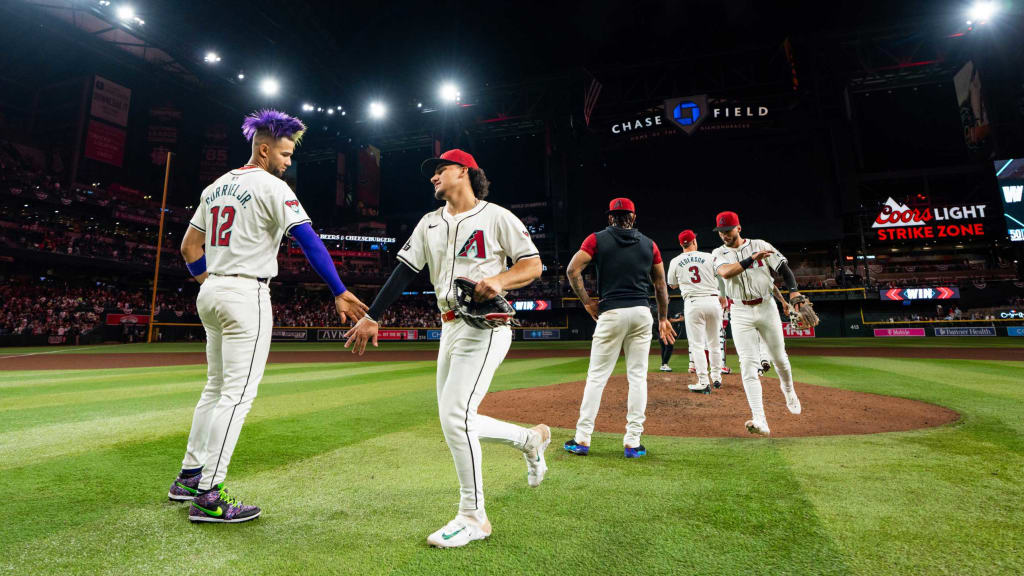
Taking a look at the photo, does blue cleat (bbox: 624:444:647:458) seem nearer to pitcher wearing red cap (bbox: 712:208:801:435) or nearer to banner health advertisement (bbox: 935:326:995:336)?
pitcher wearing red cap (bbox: 712:208:801:435)

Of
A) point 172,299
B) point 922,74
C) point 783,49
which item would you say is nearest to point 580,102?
point 783,49

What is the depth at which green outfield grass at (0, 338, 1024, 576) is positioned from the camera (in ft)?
6.62

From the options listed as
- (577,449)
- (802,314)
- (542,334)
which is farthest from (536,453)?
(542,334)

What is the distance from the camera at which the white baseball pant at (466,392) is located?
2.29 m

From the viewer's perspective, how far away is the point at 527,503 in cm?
274

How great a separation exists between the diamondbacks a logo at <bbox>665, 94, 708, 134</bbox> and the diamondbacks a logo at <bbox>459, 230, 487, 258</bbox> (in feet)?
84.5

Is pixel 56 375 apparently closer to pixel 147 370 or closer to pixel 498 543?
pixel 147 370

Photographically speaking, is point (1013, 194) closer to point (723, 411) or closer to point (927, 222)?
point (927, 222)

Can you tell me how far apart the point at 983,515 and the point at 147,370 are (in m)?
15.4

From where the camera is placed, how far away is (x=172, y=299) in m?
32.5

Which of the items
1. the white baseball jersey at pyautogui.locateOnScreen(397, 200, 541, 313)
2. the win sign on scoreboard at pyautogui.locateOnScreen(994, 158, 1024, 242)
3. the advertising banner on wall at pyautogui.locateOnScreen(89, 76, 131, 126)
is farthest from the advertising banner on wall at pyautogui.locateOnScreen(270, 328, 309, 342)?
the win sign on scoreboard at pyautogui.locateOnScreen(994, 158, 1024, 242)

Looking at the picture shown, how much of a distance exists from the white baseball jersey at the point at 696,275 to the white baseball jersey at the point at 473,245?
550 cm

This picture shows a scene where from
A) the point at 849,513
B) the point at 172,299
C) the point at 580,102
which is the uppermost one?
the point at 580,102

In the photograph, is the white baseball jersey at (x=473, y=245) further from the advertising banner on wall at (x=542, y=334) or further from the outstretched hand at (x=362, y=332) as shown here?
the advertising banner on wall at (x=542, y=334)
